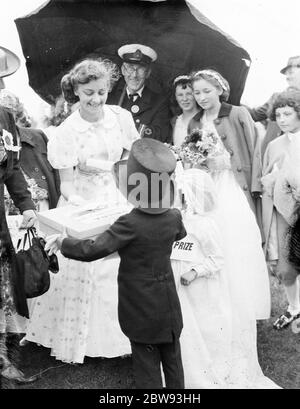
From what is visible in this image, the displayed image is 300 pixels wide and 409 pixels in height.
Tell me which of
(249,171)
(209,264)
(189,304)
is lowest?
(189,304)

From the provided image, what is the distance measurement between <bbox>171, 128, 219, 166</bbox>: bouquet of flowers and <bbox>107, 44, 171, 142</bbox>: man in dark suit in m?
0.21

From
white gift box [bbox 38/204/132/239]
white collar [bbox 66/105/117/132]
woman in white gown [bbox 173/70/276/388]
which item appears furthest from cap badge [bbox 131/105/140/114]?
white gift box [bbox 38/204/132/239]

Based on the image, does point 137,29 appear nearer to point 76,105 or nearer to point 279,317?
point 76,105

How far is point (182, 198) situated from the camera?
10.6ft

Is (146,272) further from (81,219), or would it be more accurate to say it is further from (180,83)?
(180,83)

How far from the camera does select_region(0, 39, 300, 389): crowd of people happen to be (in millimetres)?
3213

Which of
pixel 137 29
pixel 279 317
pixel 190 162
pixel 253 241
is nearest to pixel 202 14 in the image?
pixel 137 29

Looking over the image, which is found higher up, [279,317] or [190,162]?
[190,162]

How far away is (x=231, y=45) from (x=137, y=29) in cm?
63

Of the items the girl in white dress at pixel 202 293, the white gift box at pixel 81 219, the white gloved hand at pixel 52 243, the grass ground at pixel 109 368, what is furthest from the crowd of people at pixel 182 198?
the white gloved hand at pixel 52 243

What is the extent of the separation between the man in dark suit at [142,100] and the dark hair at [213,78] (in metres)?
0.27

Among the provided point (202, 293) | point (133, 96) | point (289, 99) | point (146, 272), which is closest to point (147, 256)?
point (146, 272)

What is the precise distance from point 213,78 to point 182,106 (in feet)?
0.92

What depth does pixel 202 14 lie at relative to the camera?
11.4ft
